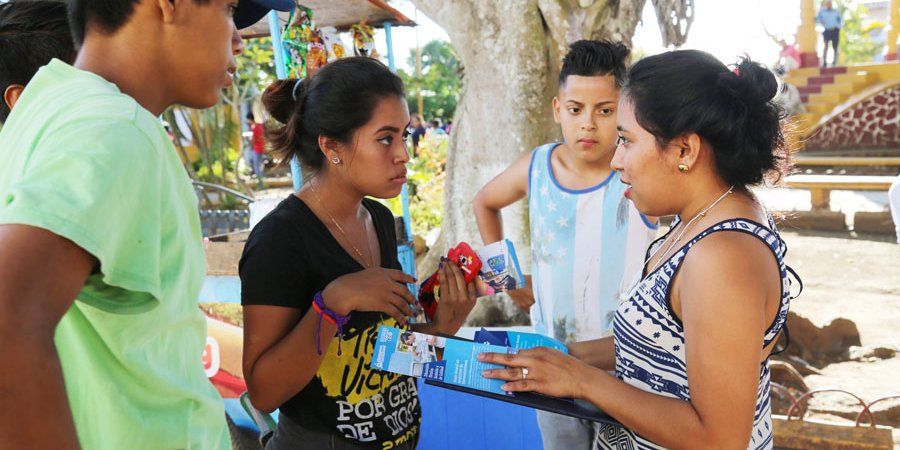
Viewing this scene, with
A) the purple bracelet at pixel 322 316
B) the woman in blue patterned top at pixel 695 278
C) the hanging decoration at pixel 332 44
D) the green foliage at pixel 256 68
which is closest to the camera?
the woman in blue patterned top at pixel 695 278

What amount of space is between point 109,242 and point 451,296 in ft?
3.93

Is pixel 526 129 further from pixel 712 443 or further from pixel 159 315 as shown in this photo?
pixel 159 315

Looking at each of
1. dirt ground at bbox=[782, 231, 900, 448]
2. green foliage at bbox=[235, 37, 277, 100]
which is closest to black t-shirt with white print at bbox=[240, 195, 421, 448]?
dirt ground at bbox=[782, 231, 900, 448]

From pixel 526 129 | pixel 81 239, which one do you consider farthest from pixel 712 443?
pixel 526 129

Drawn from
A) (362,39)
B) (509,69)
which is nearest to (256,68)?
(509,69)

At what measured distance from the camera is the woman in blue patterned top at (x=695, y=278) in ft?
4.18

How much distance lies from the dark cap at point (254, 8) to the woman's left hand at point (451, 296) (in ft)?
2.65

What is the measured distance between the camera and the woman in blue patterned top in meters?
1.27

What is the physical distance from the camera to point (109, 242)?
2.51 feet

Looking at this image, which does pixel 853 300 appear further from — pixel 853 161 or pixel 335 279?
pixel 853 161

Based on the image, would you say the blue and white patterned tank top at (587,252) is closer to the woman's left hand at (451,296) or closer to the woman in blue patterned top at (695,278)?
the woman's left hand at (451,296)

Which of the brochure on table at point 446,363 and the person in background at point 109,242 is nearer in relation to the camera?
the person in background at point 109,242

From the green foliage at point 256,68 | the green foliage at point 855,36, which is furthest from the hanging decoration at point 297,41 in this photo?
the green foliage at point 855,36

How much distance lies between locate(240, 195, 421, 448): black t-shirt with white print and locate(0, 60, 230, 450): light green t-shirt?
0.53 m
